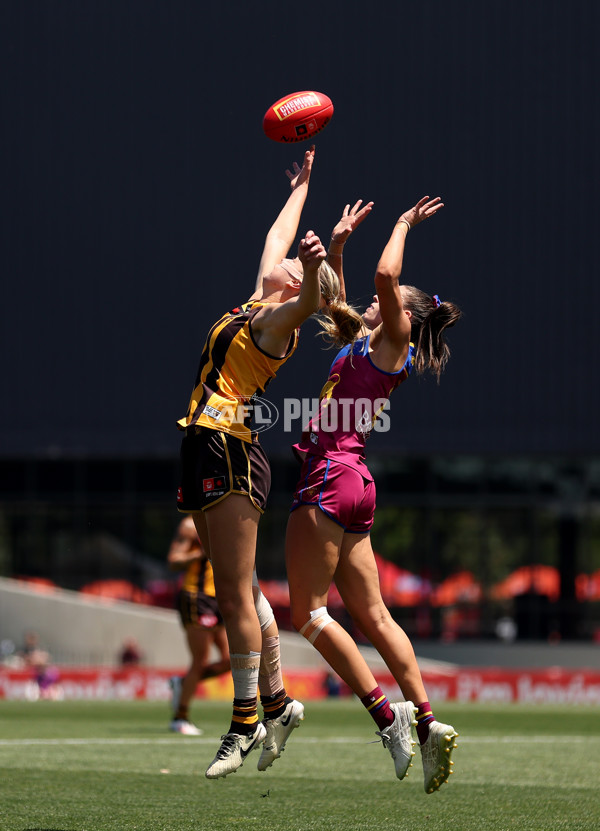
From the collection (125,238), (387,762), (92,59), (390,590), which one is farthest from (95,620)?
(387,762)

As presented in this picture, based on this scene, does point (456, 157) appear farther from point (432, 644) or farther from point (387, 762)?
point (387, 762)

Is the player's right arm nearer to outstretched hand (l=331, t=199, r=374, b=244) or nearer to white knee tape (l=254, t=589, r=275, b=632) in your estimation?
white knee tape (l=254, t=589, r=275, b=632)

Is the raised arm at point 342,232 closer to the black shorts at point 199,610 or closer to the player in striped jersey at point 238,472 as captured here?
the player in striped jersey at point 238,472

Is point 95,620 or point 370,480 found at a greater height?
point 370,480

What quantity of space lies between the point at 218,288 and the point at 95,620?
31.6 ft

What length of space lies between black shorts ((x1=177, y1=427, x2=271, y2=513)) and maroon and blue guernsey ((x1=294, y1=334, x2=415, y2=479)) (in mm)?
500

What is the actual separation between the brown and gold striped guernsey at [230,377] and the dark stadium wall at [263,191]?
79.6ft

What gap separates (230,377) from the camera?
5.93 metres

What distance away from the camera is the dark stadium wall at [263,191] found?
30453 millimetres

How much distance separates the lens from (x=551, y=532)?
3155 cm

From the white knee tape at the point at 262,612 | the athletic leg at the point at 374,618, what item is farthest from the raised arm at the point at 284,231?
the white knee tape at the point at 262,612

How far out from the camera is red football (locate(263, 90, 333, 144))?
22.1ft

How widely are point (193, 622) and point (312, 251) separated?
689cm

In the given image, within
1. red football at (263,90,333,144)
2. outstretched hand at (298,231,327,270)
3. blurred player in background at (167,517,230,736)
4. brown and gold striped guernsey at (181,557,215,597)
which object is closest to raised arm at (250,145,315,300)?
red football at (263,90,333,144)
